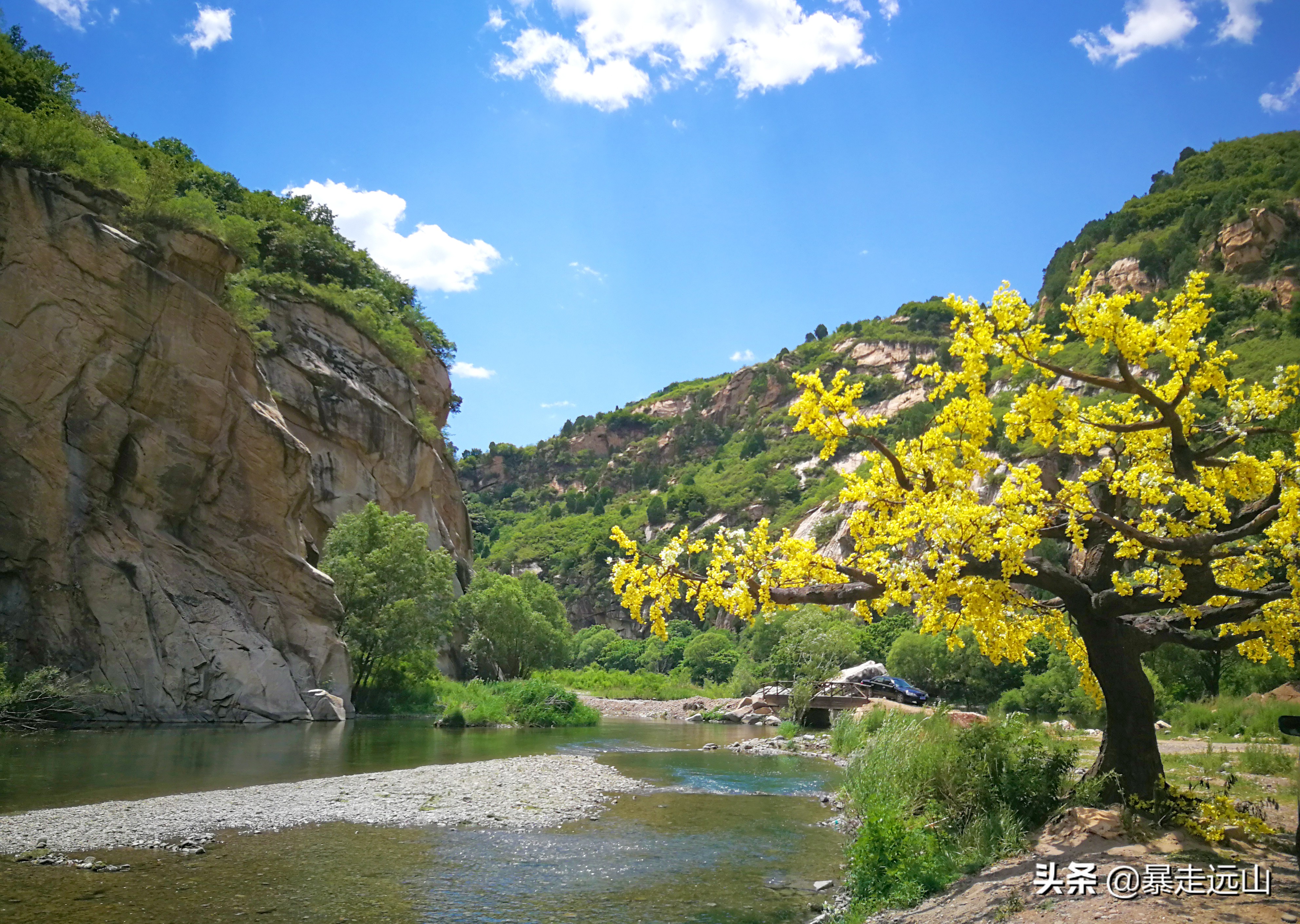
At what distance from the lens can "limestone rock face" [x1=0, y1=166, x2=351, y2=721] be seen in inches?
1107

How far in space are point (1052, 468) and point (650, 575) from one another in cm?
6830

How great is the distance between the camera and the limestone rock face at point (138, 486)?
28.1 m

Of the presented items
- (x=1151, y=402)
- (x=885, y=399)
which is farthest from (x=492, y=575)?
(x=885, y=399)

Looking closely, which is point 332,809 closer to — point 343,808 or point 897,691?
point 343,808

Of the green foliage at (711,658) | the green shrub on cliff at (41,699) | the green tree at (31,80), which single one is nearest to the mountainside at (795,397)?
the green foliage at (711,658)

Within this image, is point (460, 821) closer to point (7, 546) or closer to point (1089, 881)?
point (1089, 881)

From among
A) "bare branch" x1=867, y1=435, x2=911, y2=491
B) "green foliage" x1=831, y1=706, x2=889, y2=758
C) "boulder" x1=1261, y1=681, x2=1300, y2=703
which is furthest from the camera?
"boulder" x1=1261, y1=681, x2=1300, y2=703

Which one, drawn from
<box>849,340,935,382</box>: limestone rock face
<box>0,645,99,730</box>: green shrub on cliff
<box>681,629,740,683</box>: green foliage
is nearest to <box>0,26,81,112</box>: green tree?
<box>0,645,99,730</box>: green shrub on cliff

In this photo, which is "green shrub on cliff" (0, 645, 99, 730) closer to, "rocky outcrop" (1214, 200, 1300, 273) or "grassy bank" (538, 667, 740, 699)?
"grassy bank" (538, 667, 740, 699)

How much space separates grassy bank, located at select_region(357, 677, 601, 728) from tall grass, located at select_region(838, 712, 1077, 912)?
27.1 meters

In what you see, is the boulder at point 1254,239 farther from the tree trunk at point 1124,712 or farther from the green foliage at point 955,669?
the tree trunk at point 1124,712

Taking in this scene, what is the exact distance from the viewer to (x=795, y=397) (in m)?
158

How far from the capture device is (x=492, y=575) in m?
66.1

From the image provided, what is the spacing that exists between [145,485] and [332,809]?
22.4 m
